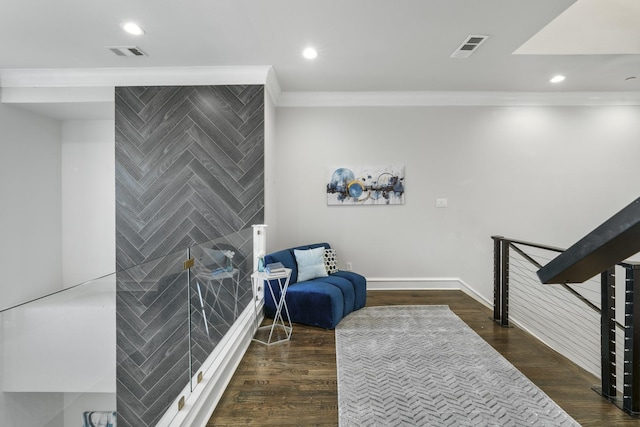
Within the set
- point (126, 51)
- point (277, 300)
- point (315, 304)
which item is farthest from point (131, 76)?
point (315, 304)

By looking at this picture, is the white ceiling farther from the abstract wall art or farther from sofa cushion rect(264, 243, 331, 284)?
sofa cushion rect(264, 243, 331, 284)

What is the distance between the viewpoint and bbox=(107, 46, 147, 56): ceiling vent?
336 centimetres

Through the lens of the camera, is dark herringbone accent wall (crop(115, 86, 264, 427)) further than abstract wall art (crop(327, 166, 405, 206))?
No

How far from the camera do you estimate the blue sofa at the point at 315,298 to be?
3.47 m

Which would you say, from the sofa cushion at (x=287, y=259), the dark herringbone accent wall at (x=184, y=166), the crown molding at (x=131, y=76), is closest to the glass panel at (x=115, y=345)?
the sofa cushion at (x=287, y=259)

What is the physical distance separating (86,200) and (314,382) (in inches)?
161

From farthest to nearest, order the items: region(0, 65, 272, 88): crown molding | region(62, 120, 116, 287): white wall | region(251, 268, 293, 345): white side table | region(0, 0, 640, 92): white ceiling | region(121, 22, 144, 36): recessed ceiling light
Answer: region(62, 120, 116, 287): white wall
region(0, 65, 272, 88): crown molding
region(251, 268, 293, 345): white side table
region(121, 22, 144, 36): recessed ceiling light
region(0, 0, 640, 92): white ceiling

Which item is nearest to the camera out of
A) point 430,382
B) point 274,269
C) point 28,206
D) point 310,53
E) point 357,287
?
point 430,382

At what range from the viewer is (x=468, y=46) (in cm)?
338

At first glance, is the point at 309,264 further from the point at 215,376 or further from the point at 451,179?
the point at 451,179

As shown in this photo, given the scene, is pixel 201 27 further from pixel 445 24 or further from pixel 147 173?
pixel 445 24

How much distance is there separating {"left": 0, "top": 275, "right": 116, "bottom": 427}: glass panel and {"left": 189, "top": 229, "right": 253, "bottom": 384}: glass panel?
0.63m

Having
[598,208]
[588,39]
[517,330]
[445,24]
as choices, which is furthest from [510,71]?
[517,330]

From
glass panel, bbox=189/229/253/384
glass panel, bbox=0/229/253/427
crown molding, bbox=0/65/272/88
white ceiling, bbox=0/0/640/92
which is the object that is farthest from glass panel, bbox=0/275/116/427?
crown molding, bbox=0/65/272/88
